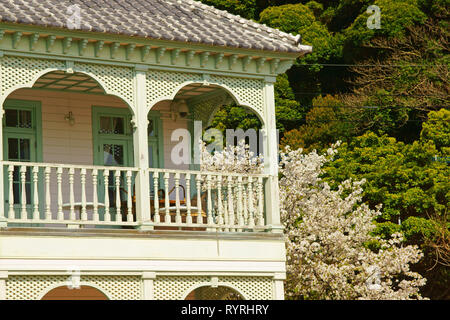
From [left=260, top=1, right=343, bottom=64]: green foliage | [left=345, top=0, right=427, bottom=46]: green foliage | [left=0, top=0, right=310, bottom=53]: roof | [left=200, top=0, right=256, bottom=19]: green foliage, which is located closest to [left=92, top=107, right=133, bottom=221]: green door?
[left=0, top=0, right=310, bottom=53]: roof

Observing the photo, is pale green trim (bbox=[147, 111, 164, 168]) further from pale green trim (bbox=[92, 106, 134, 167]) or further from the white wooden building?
pale green trim (bbox=[92, 106, 134, 167])

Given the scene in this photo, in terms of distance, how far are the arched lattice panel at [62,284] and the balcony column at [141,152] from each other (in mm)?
913

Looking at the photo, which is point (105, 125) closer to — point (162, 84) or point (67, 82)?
point (67, 82)

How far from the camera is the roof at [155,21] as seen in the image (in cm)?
1577

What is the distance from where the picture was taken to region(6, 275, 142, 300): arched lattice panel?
15.3 m

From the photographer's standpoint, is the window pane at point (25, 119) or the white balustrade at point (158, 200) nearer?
the white balustrade at point (158, 200)

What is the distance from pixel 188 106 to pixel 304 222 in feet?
15.1

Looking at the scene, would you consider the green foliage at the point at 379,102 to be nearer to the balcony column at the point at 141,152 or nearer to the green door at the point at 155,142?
the green door at the point at 155,142

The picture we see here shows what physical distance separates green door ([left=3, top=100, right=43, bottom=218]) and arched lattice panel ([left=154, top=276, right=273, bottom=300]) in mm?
2852

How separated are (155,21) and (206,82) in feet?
4.36

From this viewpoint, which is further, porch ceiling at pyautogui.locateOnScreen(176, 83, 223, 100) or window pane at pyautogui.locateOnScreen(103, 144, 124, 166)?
porch ceiling at pyautogui.locateOnScreen(176, 83, 223, 100)

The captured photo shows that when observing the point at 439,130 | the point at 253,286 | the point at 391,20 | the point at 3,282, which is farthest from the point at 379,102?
the point at 3,282

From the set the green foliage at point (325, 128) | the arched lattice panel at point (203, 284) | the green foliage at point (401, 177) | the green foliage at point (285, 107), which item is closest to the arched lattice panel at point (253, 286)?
the arched lattice panel at point (203, 284)
